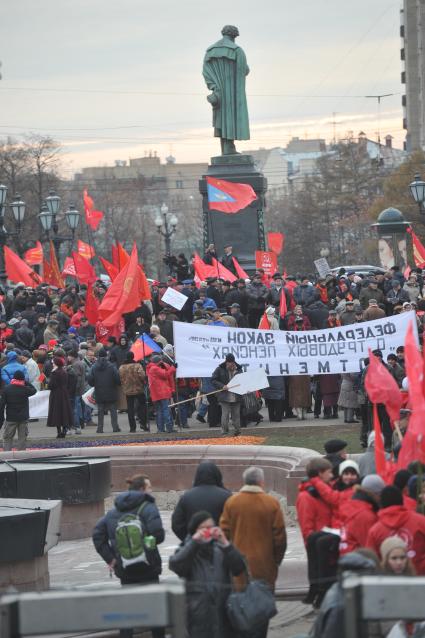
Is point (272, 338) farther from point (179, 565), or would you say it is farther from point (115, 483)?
point (179, 565)

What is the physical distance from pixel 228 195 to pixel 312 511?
998 inches

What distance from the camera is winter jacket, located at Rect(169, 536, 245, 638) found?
10.4m

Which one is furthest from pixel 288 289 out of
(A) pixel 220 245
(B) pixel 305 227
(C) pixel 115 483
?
(B) pixel 305 227

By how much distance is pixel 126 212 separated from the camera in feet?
429

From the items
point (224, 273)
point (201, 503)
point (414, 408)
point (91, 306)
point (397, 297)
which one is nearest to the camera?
point (414, 408)

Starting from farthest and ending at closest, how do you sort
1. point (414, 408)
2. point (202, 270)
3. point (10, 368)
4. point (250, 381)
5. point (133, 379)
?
1. point (202, 270)
2. point (10, 368)
3. point (133, 379)
4. point (250, 381)
5. point (414, 408)

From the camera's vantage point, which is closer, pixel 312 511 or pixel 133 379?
pixel 312 511

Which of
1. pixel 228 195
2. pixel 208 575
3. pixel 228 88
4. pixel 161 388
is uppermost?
pixel 228 88

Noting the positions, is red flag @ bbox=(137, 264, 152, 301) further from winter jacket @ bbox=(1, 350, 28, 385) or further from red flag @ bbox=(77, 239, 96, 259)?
red flag @ bbox=(77, 239, 96, 259)

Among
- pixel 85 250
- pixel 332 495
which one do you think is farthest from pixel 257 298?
pixel 332 495

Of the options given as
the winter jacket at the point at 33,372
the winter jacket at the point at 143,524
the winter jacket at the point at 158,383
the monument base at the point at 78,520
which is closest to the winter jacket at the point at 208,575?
the winter jacket at the point at 143,524

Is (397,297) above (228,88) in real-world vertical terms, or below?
below

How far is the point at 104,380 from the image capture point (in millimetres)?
24688

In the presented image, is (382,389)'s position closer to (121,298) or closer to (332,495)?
(332,495)
